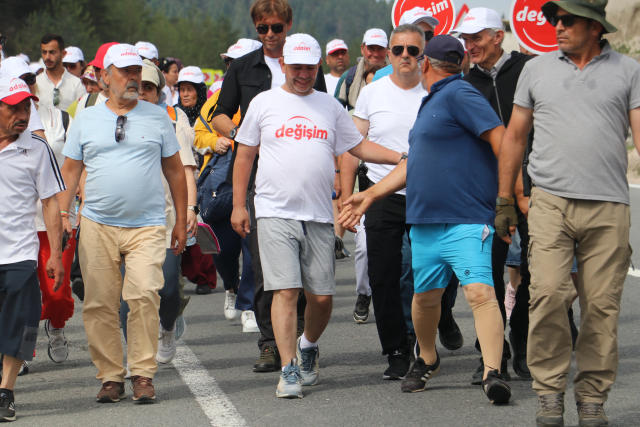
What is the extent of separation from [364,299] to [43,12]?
2623 inches

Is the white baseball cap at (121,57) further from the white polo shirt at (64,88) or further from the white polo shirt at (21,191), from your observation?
the white polo shirt at (64,88)

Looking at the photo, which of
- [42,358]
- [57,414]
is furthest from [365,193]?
[42,358]

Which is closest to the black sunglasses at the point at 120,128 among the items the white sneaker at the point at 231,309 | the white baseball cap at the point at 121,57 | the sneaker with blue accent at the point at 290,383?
the white baseball cap at the point at 121,57

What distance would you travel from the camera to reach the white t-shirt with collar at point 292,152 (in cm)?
595

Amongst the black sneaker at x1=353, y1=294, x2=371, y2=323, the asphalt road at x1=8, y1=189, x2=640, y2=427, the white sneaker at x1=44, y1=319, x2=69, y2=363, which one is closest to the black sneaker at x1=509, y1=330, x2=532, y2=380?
the asphalt road at x1=8, y1=189, x2=640, y2=427

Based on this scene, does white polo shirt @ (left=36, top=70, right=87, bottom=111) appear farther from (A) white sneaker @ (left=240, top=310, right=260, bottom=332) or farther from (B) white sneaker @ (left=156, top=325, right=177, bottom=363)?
(B) white sneaker @ (left=156, top=325, right=177, bottom=363)

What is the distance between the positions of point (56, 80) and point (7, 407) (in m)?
7.01

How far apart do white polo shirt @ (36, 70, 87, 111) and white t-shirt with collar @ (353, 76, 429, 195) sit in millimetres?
5877

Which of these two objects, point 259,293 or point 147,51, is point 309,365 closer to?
point 259,293

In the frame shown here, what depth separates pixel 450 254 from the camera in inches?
219

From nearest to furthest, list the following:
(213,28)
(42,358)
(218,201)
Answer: (42,358) < (218,201) < (213,28)

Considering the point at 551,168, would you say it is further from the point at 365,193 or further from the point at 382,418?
the point at 382,418

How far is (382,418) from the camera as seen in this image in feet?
17.1

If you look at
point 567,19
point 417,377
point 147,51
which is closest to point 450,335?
point 417,377
